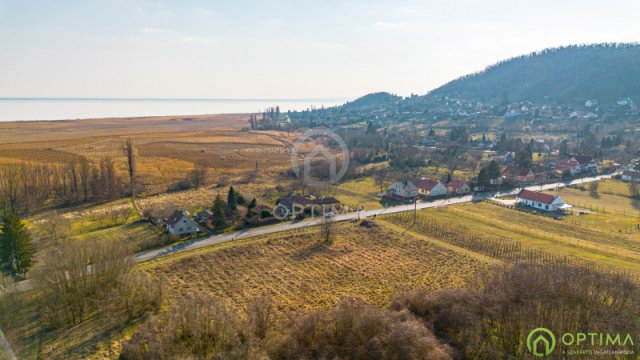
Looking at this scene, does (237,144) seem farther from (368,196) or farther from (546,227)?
(546,227)

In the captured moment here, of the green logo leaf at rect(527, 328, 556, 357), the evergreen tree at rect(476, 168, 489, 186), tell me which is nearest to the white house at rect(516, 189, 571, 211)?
the evergreen tree at rect(476, 168, 489, 186)

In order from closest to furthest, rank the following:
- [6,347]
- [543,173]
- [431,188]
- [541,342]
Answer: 1. [541,342]
2. [6,347]
3. [431,188]
4. [543,173]

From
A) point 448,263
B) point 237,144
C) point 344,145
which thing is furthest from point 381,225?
point 237,144

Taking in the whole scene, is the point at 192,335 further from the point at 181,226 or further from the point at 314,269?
the point at 181,226

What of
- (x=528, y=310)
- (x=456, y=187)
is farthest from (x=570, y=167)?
(x=528, y=310)

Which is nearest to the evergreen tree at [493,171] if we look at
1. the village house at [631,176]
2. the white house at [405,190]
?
the white house at [405,190]

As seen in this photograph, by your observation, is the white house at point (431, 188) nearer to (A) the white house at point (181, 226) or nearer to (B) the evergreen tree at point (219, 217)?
(B) the evergreen tree at point (219, 217)
